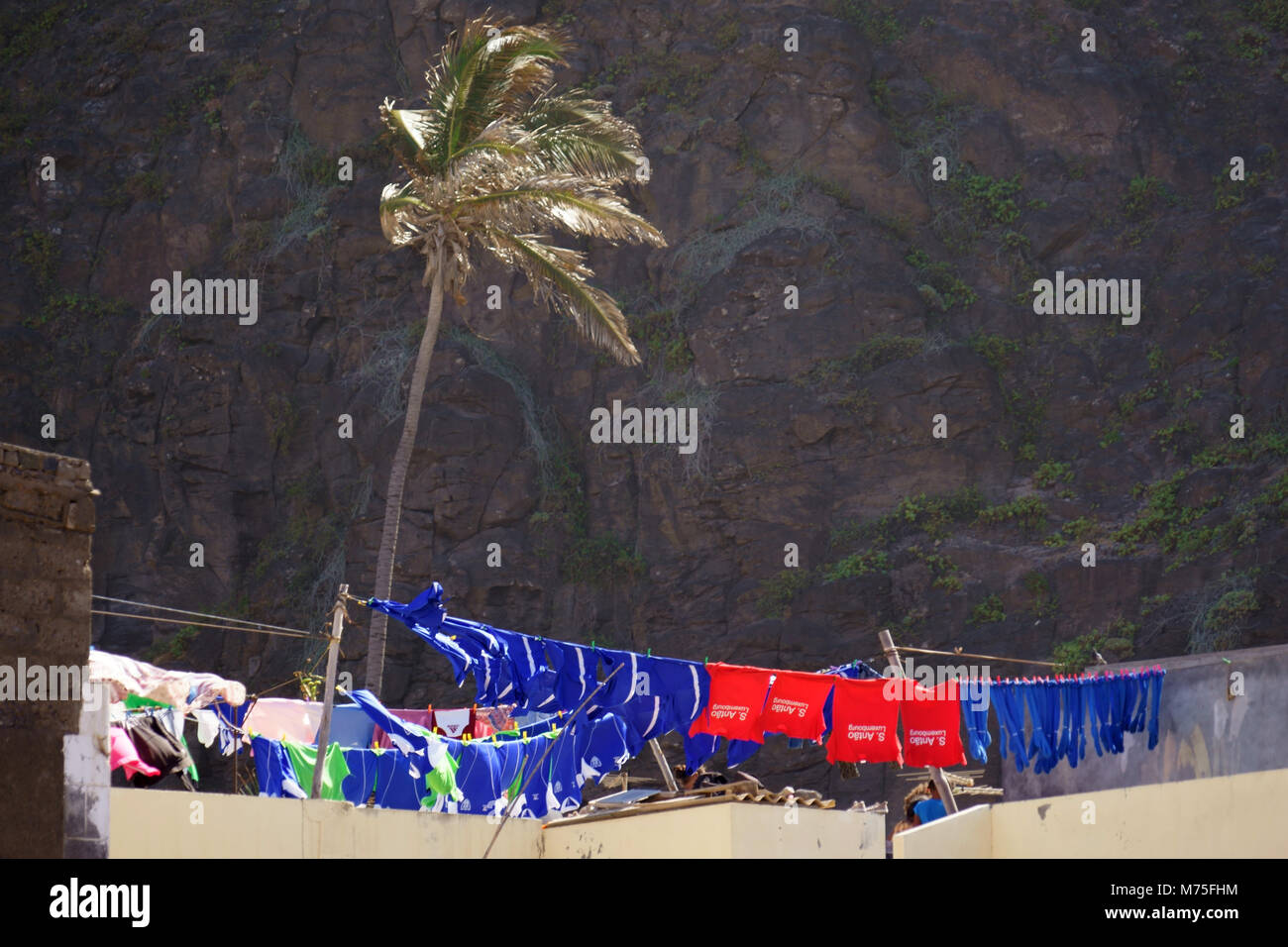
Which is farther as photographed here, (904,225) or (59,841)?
(904,225)

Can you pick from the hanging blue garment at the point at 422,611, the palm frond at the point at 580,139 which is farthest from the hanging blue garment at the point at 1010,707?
the palm frond at the point at 580,139

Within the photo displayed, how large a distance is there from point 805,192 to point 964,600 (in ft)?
30.1

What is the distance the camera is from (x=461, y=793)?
17.9 meters

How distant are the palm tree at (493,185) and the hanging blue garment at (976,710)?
24.8ft

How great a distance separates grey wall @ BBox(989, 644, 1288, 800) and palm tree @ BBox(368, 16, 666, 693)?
8.93 metres

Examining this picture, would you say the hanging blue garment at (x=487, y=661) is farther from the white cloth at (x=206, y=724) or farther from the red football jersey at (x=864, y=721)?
the white cloth at (x=206, y=724)

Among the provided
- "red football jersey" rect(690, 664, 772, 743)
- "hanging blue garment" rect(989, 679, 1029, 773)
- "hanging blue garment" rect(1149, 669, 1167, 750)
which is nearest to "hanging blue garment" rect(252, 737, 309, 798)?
"red football jersey" rect(690, 664, 772, 743)

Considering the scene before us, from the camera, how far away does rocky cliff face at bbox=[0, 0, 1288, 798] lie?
28.6 metres

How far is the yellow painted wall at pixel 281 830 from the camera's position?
13.9 m

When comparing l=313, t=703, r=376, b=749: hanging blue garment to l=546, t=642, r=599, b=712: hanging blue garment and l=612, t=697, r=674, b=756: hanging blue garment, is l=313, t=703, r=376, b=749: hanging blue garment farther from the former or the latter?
l=612, t=697, r=674, b=756: hanging blue garment

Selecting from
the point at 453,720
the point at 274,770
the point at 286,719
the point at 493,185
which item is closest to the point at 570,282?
the point at 493,185

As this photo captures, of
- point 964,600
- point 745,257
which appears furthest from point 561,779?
point 745,257

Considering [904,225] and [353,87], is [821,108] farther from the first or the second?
[353,87]

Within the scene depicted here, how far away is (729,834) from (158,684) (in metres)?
7.27
